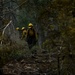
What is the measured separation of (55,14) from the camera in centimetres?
976

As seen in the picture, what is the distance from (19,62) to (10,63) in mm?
503

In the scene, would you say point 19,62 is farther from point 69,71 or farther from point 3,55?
point 69,71

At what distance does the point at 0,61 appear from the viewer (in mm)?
11797

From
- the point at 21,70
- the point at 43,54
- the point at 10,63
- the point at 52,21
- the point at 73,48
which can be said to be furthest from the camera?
the point at 43,54

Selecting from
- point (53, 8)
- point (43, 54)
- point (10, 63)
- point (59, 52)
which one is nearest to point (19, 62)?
point (10, 63)

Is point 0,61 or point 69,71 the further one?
point 0,61

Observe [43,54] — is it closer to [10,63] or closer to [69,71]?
[10,63]

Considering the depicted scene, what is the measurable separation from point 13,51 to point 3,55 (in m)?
1.63

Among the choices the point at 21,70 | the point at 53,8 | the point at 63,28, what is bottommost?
the point at 21,70

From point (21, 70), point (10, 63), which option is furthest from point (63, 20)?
point (10, 63)

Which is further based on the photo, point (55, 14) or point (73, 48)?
point (55, 14)

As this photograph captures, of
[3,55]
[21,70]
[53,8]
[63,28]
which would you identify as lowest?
[21,70]

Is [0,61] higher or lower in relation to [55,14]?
lower

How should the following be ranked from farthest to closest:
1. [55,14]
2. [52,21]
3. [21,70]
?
[21,70] < [52,21] < [55,14]
